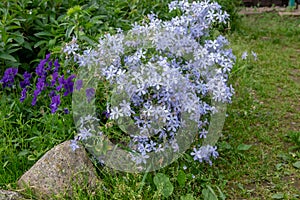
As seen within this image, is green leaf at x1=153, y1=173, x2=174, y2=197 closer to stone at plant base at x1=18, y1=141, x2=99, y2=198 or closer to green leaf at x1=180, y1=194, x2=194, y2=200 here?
green leaf at x1=180, y1=194, x2=194, y2=200

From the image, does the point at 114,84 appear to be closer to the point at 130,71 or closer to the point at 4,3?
the point at 130,71

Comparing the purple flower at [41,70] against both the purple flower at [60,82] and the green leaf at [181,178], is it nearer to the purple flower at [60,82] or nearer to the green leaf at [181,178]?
the purple flower at [60,82]

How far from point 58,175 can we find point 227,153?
4.15ft

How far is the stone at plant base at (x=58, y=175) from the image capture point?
2447 mm

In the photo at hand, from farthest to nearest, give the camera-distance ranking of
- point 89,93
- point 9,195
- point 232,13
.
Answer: point 232,13, point 89,93, point 9,195

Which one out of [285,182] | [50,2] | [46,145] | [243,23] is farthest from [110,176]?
[243,23]

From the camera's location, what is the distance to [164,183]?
2553 mm

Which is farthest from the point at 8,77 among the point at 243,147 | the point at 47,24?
the point at 243,147

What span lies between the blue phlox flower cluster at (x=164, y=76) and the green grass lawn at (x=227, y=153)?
17cm

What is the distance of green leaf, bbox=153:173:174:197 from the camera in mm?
2527

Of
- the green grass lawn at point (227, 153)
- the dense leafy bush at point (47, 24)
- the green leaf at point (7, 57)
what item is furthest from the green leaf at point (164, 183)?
the green leaf at point (7, 57)

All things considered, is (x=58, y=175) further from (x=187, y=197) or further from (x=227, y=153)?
(x=227, y=153)

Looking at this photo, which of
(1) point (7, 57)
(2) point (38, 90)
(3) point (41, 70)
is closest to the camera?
(2) point (38, 90)

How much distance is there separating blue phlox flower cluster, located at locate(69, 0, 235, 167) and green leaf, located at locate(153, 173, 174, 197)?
133mm
